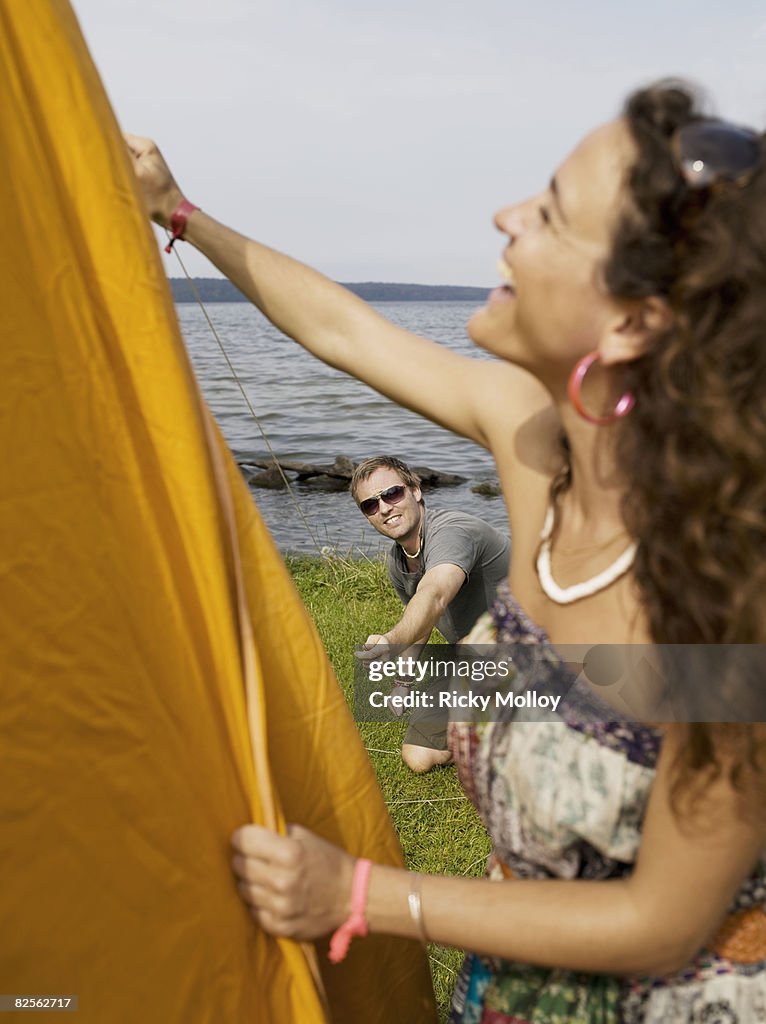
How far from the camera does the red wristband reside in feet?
6.37

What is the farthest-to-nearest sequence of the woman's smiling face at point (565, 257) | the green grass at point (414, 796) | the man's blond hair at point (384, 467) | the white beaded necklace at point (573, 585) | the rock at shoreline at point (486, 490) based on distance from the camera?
the rock at shoreline at point (486, 490) < the man's blond hair at point (384, 467) < the green grass at point (414, 796) < the white beaded necklace at point (573, 585) < the woman's smiling face at point (565, 257)

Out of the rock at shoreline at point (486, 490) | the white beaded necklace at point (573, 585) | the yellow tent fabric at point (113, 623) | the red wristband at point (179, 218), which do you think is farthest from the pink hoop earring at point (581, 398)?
the rock at shoreline at point (486, 490)

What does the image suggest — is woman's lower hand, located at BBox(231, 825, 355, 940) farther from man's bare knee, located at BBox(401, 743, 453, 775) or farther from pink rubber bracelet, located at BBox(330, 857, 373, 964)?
man's bare knee, located at BBox(401, 743, 453, 775)

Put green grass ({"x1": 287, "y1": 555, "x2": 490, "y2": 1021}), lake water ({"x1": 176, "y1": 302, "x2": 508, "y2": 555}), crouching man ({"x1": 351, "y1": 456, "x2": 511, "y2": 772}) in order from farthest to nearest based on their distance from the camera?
1. lake water ({"x1": 176, "y1": 302, "x2": 508, "y2": 555})
2. crouching man ({"x1": 351, "y1": 456, "x2": 511, "y2": 772})
3. green grass ({"x1": 287, "y1": 555, "x2": 490, "y2": 1021})

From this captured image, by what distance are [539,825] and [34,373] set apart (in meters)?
0.96

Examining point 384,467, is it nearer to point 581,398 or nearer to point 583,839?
point 581,398

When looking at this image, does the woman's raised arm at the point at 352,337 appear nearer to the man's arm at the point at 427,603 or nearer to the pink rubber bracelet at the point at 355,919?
the pink rubber bracelet at the point at 355,919

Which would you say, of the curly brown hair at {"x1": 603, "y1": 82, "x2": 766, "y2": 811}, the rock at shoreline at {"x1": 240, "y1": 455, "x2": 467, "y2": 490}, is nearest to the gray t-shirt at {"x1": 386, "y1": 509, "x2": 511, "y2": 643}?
the curly brown hair at {"x1": 603, "y1": 82, "x2": 766, "y2": 811}

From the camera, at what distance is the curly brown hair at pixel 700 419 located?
1199 mm

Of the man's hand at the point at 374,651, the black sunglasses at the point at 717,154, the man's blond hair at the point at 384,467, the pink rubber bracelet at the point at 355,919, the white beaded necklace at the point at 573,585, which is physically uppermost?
the black sunglasses at the point at 717,154

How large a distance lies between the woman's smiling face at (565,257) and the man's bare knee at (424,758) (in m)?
3.21

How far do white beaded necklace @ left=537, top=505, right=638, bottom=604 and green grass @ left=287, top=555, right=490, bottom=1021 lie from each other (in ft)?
5.94

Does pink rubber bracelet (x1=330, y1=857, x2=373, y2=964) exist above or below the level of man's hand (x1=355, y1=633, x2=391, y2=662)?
above

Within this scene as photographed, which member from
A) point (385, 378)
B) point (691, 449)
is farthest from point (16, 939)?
point (385, 378)
